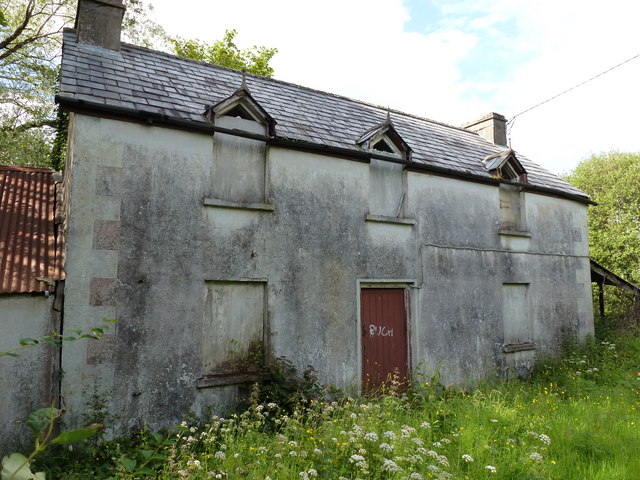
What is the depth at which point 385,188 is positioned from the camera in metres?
9.59

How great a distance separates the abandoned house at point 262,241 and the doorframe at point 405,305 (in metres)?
0.04

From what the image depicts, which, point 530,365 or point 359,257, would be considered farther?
point 530,365

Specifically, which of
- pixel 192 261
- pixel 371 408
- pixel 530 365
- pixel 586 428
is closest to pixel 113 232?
pixel 192 261

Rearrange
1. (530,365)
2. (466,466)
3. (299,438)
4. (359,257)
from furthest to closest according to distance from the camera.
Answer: (530,365) < (359,257) < (299,438) < (466,466)

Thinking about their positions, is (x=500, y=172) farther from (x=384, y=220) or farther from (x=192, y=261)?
(x=192, y=261)

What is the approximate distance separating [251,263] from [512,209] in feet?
26.2

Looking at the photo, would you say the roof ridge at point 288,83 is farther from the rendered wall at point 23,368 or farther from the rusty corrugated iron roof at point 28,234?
the rendered wall at point 23,368

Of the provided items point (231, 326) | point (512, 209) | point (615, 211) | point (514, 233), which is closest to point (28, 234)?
point (231, 326)

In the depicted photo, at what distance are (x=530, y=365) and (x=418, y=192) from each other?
225 inches

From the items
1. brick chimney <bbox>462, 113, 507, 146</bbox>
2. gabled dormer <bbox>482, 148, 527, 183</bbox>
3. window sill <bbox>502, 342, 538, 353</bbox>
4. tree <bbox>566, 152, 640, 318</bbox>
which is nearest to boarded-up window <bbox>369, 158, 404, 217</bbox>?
gabled dormer <bbox>482, 148, 527, 183</bbox>

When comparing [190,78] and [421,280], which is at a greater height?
[190,78]

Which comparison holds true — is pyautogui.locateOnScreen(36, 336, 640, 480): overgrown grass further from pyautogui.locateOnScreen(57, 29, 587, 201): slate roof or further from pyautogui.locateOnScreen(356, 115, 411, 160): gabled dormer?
pyautogui.locateOnScreen(356, 115, 411, 160): gabled dormer

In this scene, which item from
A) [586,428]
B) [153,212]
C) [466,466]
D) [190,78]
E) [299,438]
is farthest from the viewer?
[190,78]

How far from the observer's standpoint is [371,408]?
6727 millimetres
